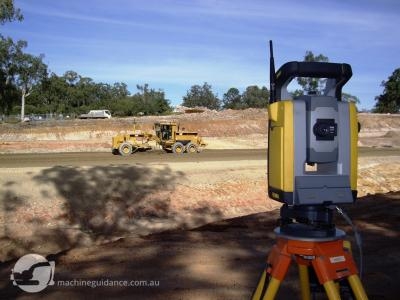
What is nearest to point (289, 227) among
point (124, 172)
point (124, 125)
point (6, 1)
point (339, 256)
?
point (339, 256)

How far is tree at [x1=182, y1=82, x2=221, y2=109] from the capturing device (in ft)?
413

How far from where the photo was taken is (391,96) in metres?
95.7

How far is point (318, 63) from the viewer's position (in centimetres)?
289

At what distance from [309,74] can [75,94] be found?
9941 cm

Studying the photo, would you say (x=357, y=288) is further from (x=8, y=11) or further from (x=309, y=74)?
(x=8, y=11)

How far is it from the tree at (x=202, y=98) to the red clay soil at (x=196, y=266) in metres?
118

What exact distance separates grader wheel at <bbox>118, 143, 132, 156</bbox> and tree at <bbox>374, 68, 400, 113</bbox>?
79397 mm

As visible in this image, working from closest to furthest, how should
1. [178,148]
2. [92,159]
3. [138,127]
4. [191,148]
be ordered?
[92,159] < [178,148] < [191,148] < [138,127]

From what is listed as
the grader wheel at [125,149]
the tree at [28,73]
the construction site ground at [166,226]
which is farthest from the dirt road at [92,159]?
the tree at [28,73]

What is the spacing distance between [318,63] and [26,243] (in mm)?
8753

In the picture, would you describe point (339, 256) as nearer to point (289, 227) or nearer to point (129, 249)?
point (289, 227)

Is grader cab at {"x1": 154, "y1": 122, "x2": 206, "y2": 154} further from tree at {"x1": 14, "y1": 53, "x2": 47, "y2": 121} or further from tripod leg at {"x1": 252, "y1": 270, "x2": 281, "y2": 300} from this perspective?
tree at {"x1": 14, "y1": 53, "x2": 47, "y2": 121}

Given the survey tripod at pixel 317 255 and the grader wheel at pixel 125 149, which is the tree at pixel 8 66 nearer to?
the grader wheel at pixel 125 149

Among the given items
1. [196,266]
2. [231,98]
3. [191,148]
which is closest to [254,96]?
[231,98]
